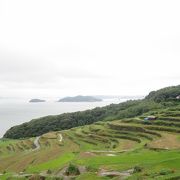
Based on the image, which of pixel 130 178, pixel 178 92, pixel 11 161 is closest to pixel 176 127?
pixel 11 161

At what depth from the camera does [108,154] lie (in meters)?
35.6

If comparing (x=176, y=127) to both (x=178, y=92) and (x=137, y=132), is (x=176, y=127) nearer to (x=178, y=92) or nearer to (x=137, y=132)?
(x=137, y=132)

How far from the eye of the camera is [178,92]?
11281cm

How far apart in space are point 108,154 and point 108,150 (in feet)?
17.0

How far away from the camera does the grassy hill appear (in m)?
20.9

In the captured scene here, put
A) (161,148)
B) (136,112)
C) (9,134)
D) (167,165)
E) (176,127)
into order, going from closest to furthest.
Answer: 1. (167,165)
2. (161,148)
3. (176,127)
4. (136,112)
5. (9,134)

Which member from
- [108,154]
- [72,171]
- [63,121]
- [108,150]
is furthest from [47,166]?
[63,121]

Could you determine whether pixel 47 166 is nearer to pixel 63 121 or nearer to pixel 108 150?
pixel 108 150

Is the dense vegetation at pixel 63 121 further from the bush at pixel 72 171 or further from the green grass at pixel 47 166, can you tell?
the bush at pixel 72 171

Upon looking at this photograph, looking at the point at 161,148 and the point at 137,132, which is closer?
the point at 161,148

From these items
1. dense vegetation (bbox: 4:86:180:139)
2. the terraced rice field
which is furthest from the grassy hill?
dense vegetation (bbox: 4:86:180:139)

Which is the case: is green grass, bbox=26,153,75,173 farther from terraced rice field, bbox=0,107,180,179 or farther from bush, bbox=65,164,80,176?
bush, bbox=65,164,80,176

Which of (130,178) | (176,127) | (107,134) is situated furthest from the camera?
(107,134)

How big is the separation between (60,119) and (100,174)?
97266mm
